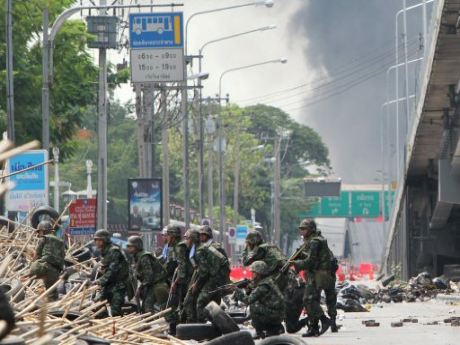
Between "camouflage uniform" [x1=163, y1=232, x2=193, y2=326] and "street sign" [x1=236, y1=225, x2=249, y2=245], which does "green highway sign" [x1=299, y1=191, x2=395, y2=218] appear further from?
"camouflage uniform" [x1=163, y1=232, x2=193, y2=326]

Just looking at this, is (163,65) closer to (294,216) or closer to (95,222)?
(95,222)

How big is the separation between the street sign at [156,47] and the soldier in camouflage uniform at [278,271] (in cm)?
2037

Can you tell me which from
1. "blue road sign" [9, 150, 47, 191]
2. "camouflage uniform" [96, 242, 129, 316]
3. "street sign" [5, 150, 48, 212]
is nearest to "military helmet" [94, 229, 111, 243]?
"camouflage uniform" [96, 242, 129, 316]

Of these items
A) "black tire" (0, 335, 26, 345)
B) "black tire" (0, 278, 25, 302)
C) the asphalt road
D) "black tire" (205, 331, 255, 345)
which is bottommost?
the asphalt road

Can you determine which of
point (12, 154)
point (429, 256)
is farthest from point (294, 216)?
point (12, 154)

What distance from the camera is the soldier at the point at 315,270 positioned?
70.0 feet

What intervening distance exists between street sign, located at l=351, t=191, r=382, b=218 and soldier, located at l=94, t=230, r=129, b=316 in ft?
403

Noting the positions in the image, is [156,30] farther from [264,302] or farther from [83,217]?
[264,302]

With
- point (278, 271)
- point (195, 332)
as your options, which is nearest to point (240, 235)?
point (278, 271)

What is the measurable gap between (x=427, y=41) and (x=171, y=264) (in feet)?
41.6

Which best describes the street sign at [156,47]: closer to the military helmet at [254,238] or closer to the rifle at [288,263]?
the rifle at [288,263]

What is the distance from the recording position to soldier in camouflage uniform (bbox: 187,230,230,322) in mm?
20969

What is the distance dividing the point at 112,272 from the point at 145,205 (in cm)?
2125

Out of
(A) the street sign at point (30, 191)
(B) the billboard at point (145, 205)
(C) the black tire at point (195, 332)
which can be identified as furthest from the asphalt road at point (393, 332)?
(B) the billboard at point (145, 205)
